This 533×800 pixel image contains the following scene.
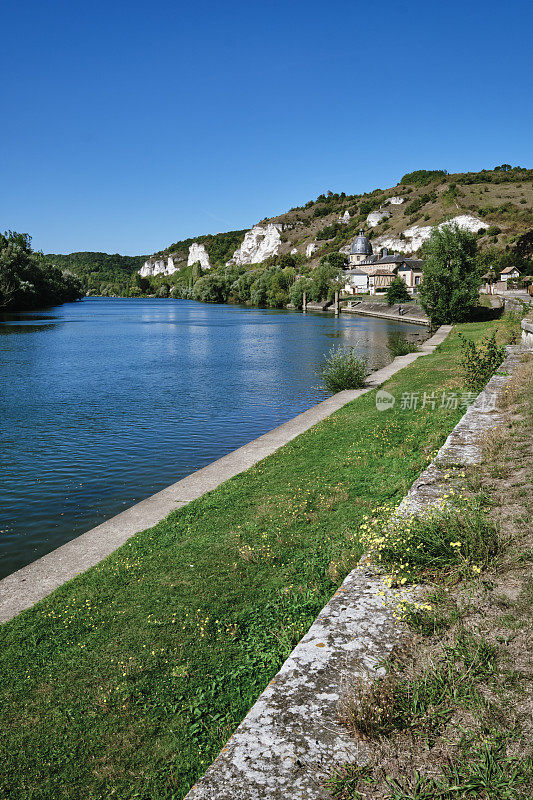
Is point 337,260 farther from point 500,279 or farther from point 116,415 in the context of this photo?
point 116,415

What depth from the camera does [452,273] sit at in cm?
3841

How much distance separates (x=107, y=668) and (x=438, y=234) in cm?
4022

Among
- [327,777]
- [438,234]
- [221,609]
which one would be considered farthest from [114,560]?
[438,234]

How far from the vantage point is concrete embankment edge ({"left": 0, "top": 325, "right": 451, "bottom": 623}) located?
253 inches

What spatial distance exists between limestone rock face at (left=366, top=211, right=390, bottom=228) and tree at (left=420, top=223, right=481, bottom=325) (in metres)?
137

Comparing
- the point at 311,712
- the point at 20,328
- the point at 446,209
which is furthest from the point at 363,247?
the point at 311,712

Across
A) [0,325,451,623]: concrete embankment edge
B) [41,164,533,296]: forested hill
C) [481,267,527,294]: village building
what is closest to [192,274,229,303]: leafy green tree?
[41,164,533,296]: forested hill

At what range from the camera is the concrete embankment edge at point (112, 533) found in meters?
6.43

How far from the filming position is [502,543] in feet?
13.5

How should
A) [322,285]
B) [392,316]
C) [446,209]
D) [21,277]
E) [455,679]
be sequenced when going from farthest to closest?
[446,209] < [322,285] < [21,277] < [392,316] < [455,679]

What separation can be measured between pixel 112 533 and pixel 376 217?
177602 mm

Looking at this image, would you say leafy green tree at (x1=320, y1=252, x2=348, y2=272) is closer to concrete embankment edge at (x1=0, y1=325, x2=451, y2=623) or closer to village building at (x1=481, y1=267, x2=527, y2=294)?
village building at (x1=481, y1=267, x2=527, y2=294)

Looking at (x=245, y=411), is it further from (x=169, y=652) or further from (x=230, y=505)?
(x=169, y=652)

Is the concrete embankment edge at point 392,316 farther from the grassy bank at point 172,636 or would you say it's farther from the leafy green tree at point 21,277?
the leafy green tree at point 21,277
